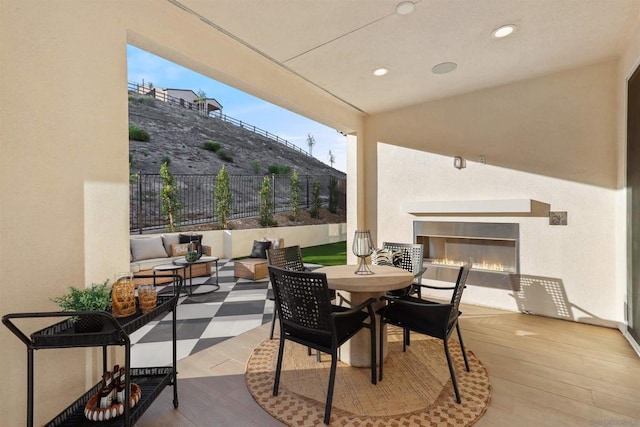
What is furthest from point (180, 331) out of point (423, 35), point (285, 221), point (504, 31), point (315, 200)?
point (315, 200)

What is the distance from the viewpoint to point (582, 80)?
10.4 ft

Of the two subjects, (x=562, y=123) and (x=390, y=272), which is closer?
(x=390, y=272)

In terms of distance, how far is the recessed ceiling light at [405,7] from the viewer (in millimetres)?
2160

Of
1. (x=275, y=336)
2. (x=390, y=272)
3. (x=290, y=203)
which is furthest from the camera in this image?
(x=290, y=203)

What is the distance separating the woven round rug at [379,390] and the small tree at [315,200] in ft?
31.6

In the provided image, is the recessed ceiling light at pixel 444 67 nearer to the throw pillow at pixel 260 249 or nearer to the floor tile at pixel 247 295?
the floor tile at pixel 247 295

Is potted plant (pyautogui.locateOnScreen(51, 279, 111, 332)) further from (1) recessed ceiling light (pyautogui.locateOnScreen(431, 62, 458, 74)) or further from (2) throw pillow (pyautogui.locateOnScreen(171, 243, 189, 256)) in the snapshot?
(2) throw pillow (pyautogui.locateOnScreen(171, 243, 189, 256))

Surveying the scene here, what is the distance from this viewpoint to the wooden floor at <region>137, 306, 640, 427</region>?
174 centimetres

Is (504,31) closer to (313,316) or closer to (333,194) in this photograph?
(313,316)

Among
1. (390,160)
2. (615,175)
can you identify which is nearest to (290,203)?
(390,160)

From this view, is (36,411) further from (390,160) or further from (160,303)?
(390,160)

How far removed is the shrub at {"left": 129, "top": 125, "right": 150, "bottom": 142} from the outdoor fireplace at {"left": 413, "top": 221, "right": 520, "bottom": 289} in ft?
44.8

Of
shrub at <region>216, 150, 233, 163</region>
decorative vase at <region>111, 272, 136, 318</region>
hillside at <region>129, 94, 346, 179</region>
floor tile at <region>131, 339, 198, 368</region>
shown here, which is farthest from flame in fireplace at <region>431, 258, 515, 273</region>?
shrub at <region>216, 150, 233, 163</region>

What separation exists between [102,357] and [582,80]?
502 centimetres
